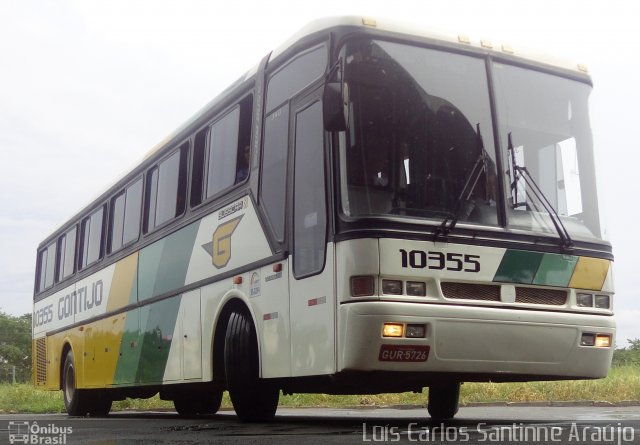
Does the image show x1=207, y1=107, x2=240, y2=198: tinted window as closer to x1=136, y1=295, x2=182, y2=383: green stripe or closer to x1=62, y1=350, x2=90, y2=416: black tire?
x1=136, y1=295, x2=182, y2=383: green stripe

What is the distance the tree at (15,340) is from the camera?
286 ft

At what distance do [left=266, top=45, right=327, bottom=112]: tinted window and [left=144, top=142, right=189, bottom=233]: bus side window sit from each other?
8.41 feet

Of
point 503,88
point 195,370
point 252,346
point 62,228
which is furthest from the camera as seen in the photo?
point 62,228

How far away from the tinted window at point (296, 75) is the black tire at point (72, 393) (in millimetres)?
8434

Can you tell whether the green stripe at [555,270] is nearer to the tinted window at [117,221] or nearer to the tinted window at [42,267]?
the tinted window at [117,221]

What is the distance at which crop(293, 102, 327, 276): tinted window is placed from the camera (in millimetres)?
7906

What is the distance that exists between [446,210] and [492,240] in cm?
47

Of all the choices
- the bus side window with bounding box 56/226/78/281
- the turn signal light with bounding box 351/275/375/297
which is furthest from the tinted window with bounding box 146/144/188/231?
the bus side window with bounding box 56/226/78/281

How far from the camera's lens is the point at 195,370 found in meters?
10.2

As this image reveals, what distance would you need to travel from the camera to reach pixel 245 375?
8.99m

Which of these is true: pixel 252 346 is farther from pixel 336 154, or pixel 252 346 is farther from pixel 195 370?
pixel 336 154

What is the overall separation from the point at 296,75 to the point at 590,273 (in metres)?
3.19

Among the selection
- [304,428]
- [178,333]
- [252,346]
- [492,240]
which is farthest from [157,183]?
[492,240]

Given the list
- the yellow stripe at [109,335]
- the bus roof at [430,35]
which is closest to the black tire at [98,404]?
the yellow stripe at [109,335]
